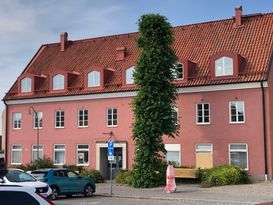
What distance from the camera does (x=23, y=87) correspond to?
46906 millimetres

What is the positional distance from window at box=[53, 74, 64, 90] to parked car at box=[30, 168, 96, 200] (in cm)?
1786

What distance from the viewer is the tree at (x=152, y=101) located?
108 feet

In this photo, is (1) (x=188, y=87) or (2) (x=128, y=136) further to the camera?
(2) (x=128, y=136)

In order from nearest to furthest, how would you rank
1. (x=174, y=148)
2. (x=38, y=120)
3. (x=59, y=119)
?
(x=174, y=148) < (x=59, y=119) < (x=38, y=120)

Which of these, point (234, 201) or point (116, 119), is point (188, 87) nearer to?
point (116, 119)

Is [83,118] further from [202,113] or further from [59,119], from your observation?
[202,113]

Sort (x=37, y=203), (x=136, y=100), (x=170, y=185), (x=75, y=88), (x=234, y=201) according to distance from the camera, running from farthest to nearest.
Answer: (x=75, y=88), (x=136, y=100), (x=170, y=185), (x=234, y=201), (x=37, y=203)

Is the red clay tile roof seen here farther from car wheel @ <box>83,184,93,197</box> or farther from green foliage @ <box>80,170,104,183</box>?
car wheel @ <box>83,184,93,197</box>

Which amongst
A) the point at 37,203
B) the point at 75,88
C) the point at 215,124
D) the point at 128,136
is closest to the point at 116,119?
the point at 128,136

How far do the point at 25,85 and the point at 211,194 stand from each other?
25.1 m

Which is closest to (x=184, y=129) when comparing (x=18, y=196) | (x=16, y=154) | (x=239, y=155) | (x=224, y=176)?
(x=239, y=155)

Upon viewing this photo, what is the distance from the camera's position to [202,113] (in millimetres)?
36656

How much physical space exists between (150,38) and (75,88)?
1192cm

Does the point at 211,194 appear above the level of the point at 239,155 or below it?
below
